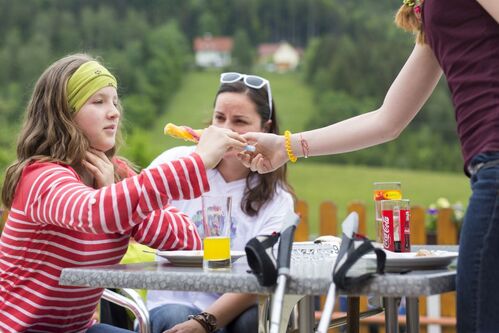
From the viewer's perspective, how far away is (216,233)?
5.36ft

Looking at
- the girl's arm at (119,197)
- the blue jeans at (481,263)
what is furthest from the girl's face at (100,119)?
the blue jeans at (481,263)

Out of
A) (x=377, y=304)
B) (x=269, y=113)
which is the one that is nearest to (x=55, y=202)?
(x=377, y=304)

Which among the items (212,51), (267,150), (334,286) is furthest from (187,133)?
(212,51)

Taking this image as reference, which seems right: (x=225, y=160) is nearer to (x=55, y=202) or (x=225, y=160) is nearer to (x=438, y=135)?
(x=55, y=202)

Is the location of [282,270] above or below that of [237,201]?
below

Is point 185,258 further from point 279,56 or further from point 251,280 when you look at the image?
point 279,56

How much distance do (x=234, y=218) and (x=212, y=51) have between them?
1170cm

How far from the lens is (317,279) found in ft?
4.19

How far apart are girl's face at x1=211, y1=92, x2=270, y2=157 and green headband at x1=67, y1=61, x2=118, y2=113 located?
814 millimetres

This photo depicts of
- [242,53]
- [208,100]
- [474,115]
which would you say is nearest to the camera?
[474,115]

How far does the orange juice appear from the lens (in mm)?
1576

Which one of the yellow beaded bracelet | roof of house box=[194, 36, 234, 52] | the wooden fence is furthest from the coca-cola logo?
roof of house box=[194, 36, 234, 52]

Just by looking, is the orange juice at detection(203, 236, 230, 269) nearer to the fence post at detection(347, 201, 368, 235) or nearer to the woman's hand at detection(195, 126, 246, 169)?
the woman's hand at detection(195, 126, 246, 169)

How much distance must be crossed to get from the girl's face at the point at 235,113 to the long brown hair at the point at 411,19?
1147mm
